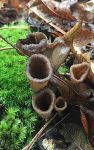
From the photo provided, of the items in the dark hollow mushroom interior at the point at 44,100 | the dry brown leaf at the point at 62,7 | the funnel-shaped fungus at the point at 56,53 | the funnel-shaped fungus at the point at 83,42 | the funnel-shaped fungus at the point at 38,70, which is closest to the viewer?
the funnel-shaped fungus at the point at 38,70

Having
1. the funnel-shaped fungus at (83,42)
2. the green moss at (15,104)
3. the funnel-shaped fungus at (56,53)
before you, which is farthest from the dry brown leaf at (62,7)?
the funnel-shaped fungus at (56,53)

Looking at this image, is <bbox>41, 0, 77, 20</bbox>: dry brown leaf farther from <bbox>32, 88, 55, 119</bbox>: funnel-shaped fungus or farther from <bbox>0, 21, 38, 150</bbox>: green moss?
<bbox>32, 88, 55, 119</bbox>: funnel-shaped fungus

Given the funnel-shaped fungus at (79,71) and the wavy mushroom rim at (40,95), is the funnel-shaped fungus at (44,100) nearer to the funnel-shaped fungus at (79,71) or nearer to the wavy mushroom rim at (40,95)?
the wavy mushroom rim at (40,95)

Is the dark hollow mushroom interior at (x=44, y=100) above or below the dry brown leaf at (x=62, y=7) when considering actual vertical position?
below

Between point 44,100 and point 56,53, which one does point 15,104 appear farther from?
point 56,53

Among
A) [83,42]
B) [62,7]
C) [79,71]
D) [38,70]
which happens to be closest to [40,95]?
[38,70]

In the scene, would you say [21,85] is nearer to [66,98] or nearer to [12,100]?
[12,100]

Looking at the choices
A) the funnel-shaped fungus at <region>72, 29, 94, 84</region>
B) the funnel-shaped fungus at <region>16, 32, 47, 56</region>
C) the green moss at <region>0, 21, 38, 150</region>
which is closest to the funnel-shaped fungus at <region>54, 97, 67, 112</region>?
the green moss at <region>0, 21, 38, 150</region>
